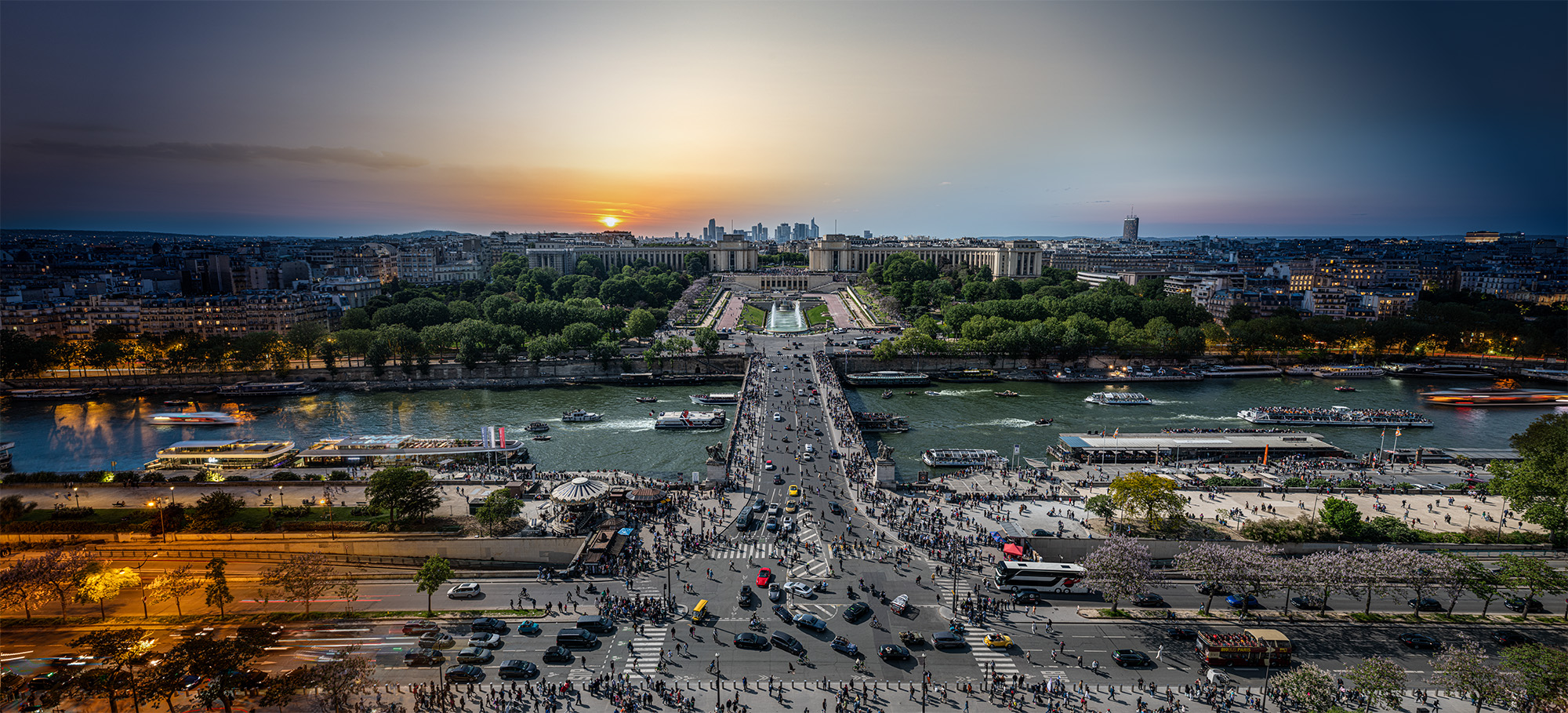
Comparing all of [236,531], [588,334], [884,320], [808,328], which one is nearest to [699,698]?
[236,531]

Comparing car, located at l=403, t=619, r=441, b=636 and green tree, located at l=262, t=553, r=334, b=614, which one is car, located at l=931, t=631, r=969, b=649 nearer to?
car, located at l=403, t=619, r=441, b=636

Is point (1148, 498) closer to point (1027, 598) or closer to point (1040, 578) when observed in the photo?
point (1040, 578)

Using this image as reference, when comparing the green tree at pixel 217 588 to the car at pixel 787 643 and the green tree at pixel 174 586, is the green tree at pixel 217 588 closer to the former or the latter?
the green tree at pixel 174 586

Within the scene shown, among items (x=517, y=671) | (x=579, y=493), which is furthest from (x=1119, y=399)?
(x=517, y=671)

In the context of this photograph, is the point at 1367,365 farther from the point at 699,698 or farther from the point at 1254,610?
the point at 699,698

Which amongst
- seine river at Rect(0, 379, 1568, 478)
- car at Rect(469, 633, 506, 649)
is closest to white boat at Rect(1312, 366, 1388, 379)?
→ seine river at Rect(0, 379, 1568, 478)
